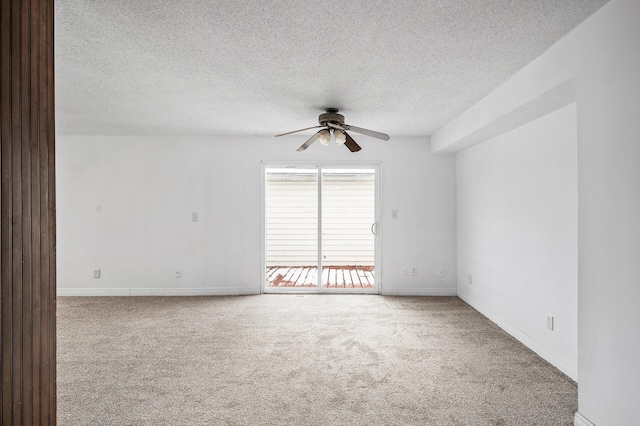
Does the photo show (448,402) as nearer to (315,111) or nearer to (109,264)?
(315,111)

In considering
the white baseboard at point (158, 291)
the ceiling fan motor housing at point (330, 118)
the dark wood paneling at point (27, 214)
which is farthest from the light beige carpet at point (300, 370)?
the ceiling fan motor housing at point (330, 118)

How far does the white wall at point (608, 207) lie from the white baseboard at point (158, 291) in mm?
4081

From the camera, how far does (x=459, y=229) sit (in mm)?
5129

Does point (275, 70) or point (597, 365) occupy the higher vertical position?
point (275, 70)

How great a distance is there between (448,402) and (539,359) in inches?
47.2

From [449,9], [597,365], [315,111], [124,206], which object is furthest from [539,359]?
[124,206]

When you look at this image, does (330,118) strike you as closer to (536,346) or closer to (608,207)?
(608,207)

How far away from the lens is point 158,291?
17.1 feet

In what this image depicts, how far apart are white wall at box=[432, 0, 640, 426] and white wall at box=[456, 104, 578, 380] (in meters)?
0.74

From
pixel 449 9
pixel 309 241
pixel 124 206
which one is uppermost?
pixel 449 9

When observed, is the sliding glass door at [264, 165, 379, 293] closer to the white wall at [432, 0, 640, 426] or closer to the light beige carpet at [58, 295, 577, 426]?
the light beige carpet at [58, 295, 577, 426]

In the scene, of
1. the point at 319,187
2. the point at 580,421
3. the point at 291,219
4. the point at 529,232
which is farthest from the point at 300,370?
the point at 319,187

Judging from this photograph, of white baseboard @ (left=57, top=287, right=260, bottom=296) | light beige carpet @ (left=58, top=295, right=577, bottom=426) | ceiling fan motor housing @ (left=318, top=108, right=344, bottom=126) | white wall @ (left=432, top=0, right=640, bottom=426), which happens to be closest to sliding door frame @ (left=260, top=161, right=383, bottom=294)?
white baseboard @ (left=57, top=287, right=260, bottom=296)

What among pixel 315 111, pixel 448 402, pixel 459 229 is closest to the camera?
pixel 448 402
